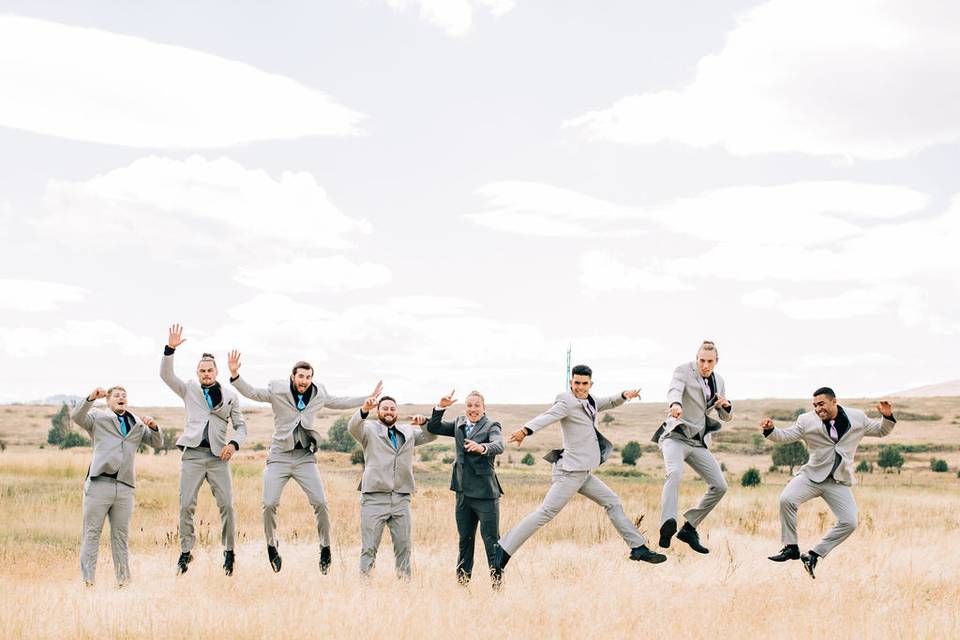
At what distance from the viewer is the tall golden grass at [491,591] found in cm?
962

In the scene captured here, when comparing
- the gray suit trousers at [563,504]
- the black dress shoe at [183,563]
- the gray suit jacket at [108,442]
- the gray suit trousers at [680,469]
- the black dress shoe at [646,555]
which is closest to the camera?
the black dress shoe at [646,555]

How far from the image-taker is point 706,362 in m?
11.7

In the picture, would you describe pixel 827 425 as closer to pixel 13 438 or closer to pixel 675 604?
pixel 675 604

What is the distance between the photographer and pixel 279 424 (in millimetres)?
12234

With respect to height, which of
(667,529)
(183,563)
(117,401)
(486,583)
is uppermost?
(117,401)

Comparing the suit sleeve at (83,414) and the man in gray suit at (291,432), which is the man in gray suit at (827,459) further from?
the suit sleeve at (83,414)

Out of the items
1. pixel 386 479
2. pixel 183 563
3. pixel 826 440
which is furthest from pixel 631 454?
pixel 386 479

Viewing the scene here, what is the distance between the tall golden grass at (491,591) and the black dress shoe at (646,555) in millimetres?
553

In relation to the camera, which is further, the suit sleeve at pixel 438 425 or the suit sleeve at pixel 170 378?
the suit sleeve at pixel 170 378

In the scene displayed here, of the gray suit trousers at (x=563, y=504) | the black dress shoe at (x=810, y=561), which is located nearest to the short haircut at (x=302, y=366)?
the gray suit trousers at (x=563, y=504)

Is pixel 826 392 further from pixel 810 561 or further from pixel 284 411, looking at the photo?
pixel 284 411

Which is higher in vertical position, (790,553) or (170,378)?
(170,378)

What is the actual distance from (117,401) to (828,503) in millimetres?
9447

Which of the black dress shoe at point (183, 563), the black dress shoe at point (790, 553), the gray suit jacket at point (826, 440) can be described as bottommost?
the black dress shoe at point (183, 563)
